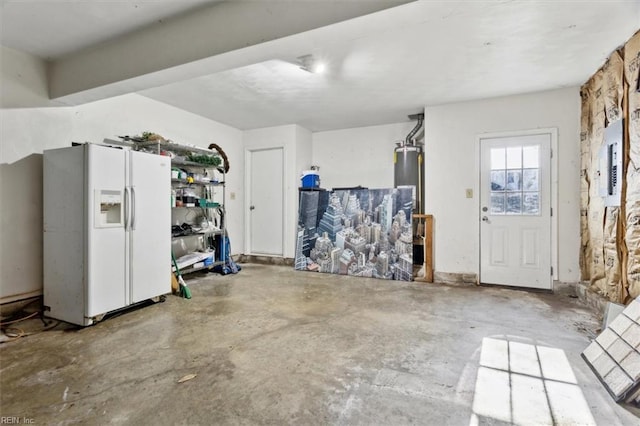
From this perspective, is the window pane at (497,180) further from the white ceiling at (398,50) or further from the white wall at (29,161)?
the white wall at (29,161)

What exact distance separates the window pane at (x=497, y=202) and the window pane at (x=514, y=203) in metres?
0.08

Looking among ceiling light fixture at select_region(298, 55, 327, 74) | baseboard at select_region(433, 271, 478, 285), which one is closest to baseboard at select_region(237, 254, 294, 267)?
baseboard at select_region(433, 271, 478, 285)

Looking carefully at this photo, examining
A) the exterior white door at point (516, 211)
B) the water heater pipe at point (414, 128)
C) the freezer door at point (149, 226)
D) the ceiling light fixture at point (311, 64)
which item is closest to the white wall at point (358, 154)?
the water heater pipe at point (414, 128)

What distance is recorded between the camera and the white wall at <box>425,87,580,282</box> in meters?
3.71

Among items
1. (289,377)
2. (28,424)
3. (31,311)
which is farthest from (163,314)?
(289,377)

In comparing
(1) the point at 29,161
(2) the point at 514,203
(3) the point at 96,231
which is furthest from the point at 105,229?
(2) the point at 514,203

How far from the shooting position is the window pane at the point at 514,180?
3.98 m

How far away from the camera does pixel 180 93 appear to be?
390cm

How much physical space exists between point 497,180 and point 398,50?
2439 mm

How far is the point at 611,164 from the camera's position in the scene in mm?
2879

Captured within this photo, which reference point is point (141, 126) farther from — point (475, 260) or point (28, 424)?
point (475, 260)

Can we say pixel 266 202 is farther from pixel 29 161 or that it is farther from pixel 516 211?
pixel 516 211

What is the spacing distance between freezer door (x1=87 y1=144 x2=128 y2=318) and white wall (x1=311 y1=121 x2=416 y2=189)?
3.70 meters

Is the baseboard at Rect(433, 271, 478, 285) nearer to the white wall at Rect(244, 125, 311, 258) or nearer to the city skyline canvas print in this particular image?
the city skyline canvas print
